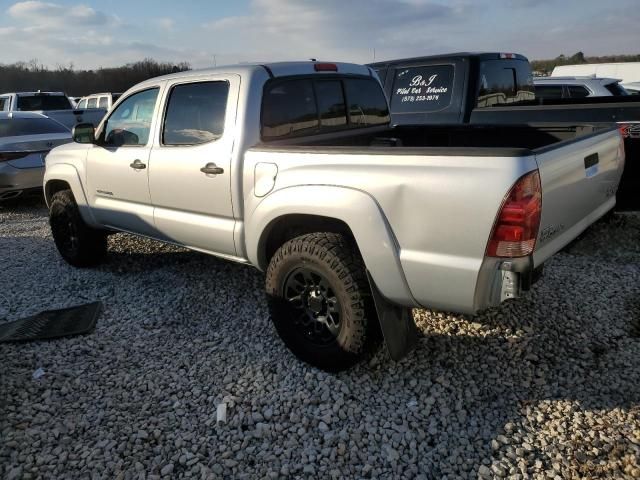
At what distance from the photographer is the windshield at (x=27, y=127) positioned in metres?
8.15

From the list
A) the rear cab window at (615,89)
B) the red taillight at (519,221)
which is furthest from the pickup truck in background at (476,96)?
the red taillight at (519,221)

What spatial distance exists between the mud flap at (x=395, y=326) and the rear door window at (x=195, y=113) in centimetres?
160

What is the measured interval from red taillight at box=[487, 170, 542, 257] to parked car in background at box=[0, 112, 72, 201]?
7.46 metres

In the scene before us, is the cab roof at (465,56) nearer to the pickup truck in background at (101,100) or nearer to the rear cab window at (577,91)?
the rear cab window at (577,91)

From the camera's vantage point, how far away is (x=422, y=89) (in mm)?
6277

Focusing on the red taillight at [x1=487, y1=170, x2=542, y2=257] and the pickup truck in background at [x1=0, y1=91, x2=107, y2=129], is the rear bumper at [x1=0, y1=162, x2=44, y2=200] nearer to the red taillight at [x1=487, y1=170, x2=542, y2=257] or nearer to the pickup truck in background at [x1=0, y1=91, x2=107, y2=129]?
the pickup truck in background at [x1=0, y1=91, x2=107, y2=129]

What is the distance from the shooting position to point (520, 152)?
2.29 metres

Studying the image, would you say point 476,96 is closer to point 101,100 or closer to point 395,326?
point 395,326

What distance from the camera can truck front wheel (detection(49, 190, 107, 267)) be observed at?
5082 millimetres

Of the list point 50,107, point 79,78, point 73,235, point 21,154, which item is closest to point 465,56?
point 73,235

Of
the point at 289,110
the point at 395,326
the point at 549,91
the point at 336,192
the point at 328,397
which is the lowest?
the point at 328,397

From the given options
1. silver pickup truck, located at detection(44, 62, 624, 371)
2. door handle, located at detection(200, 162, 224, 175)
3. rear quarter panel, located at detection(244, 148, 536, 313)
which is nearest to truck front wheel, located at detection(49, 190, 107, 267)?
silver pickup truck, located at detection(44, 62, 624, 371)

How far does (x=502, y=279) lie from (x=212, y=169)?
6.60 feet

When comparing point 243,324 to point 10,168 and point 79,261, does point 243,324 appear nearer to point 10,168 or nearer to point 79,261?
point 79,261
